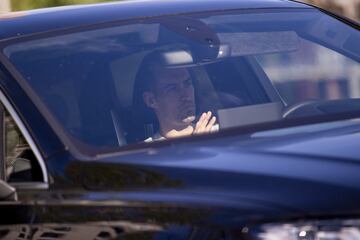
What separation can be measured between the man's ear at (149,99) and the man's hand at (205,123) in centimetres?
19

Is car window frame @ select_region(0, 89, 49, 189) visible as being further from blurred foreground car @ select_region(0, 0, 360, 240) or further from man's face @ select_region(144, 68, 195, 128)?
man's face @ select_region(144, 68, 195, 128)

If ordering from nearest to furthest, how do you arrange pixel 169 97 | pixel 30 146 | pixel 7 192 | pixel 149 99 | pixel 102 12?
pixel 7 192 → pixel 30 146 → pixel 149 99 → pixel 169 97 → pixel 102 12

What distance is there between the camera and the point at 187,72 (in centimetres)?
507

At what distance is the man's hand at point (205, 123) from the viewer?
4.70 m

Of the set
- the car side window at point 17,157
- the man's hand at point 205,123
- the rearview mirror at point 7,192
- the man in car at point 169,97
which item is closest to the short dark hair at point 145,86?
the man in car at point 169,97

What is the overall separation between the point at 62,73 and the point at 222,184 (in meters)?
1.20

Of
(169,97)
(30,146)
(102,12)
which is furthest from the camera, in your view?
(102,12)

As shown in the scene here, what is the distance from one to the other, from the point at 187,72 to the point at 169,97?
0.19 metres

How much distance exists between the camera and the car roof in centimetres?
486

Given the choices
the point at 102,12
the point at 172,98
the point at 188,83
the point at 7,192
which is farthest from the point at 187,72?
the point at 7,192

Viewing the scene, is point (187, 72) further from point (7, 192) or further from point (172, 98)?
Result: point (7, 192)

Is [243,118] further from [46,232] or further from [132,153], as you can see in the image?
[46,232]

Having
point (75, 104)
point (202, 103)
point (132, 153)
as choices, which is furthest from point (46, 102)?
point (202, 103)

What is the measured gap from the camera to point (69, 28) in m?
4.85
